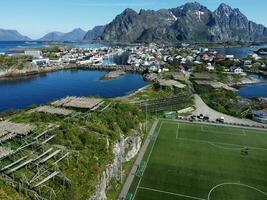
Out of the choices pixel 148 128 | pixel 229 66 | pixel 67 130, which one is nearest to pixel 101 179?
pixel 67 130

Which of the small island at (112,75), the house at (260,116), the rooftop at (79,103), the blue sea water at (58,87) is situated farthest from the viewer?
the small island at (112,75)

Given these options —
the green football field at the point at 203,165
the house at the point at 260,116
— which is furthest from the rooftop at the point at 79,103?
the house at the point at 260,116

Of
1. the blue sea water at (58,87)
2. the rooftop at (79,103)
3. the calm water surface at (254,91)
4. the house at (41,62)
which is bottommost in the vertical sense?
the blue sea water at (58,87)

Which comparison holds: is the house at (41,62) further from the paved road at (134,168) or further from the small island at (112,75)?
the paved road at (134,168)

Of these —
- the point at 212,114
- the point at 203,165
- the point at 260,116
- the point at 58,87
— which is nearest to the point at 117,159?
the point at 203,165

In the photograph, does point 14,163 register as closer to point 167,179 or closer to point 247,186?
point 167,179

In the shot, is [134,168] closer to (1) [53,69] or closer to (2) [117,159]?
(2) [117,159]

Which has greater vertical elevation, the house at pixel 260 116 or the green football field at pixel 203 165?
the house at pixel 260 116

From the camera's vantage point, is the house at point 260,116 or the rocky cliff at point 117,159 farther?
the house at point 260,116

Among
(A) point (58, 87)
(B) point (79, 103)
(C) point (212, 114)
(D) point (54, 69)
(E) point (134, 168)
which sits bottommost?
(A) point (58, 87)
